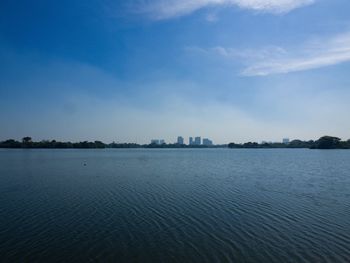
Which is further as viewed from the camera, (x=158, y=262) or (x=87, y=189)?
(x=87, y=189)

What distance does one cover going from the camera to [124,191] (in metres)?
26.8

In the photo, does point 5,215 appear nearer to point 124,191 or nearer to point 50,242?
point 50,242

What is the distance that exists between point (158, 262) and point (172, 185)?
20265 mm

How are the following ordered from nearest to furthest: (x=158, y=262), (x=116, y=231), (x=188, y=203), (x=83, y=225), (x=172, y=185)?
(x=158, y=262) → (x=116, y=231) → (x=83, y=225) → (x=188, y=203) → (x=172, y=185)

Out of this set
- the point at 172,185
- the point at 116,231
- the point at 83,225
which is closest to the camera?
the point at 116,231

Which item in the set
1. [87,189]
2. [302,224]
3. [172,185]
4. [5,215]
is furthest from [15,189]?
[302,224]

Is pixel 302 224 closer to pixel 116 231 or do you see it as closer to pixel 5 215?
pixel 116 231

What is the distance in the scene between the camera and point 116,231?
14438 mm

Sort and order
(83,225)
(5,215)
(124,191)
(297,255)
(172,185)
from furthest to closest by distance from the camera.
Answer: (172,185) → (124,191) → (5,215) → (83,225) → (297,255)

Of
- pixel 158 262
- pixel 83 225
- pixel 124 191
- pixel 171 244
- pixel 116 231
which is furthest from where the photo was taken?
pixel 124 191

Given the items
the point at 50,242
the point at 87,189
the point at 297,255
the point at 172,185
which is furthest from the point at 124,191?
the point at 297,255

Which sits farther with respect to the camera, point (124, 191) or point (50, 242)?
point (124, 191)

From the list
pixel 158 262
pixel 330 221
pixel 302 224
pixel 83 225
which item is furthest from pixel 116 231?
pixel 330 221

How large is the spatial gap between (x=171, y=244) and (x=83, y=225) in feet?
20.0
